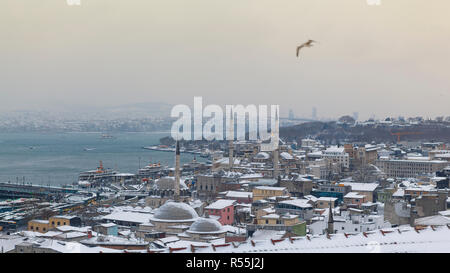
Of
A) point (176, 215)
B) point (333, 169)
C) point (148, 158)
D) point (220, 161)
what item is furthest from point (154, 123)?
point (176, 215)

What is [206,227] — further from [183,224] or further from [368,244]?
[368,244]

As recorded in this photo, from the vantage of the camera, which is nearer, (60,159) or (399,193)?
(399,193)

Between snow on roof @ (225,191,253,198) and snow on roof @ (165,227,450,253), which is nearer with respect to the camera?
snow on roof @ (165,227,450,253)

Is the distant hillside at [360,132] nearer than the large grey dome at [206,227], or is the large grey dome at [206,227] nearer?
the large grey dome at [206,227]

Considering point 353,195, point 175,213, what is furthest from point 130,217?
point 353,195

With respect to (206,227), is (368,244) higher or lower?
higher

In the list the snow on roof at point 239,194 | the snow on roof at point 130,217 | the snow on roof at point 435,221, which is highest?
the snow on roof at point 435,221

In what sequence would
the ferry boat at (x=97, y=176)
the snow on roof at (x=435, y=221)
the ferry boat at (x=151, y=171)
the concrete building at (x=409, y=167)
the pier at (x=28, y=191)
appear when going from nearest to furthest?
the snow on roof at (x=435, y=221) < the pier at (x=28, y=191) < the concrete building at (x=409, y=167) < the ferry boat at (x=97, y=176) < the ferry boat at (x=151, y=171)

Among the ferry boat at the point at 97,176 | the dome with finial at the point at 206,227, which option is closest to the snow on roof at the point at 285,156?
the ferry boat at the point at 97,176

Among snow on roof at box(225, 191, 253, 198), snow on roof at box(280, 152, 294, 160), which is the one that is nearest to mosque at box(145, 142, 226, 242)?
snow on roof at box(225, 191, 253, 198)

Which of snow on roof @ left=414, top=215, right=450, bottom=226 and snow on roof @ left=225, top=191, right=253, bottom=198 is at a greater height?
snow on roof @ left=414, top=215, right=450, bottom=226

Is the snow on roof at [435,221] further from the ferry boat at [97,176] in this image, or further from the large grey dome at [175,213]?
the ferry boat at [97,176]

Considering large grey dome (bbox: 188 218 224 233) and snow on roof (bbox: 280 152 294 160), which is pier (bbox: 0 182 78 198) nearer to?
snow on roof (bbox: 280 152 294 160)
